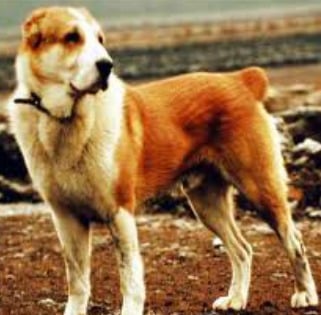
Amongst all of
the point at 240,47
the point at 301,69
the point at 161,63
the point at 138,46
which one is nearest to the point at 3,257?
the point at 301,69

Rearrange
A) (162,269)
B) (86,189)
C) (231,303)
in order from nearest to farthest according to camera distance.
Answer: (86,189) → (231,303) → (162,269)

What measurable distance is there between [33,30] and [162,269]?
4207 millimetres

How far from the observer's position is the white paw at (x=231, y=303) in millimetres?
10711

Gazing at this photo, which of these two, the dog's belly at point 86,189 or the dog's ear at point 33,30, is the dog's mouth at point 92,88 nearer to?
the dog's ear at point 33,30

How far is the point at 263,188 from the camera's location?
1067 centimetres

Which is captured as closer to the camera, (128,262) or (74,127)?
(74,127)

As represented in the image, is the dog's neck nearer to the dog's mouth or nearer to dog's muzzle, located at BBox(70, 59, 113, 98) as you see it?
the dog's mouth

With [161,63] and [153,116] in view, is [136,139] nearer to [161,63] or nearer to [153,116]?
[153,116]

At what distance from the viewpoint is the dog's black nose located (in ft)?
29.2

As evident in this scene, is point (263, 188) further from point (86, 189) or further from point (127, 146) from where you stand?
point (86, 189)

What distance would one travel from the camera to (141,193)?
10266 mm

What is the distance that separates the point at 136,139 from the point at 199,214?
1.52 metres

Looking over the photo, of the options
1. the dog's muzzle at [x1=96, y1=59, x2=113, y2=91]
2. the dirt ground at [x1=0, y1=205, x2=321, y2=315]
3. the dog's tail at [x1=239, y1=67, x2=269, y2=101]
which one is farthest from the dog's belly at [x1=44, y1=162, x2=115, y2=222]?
the dog's tail at [x1=239, y1=67, x2=269, y2=101]

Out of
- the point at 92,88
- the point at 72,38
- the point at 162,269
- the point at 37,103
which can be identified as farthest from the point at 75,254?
the point at 162,269
